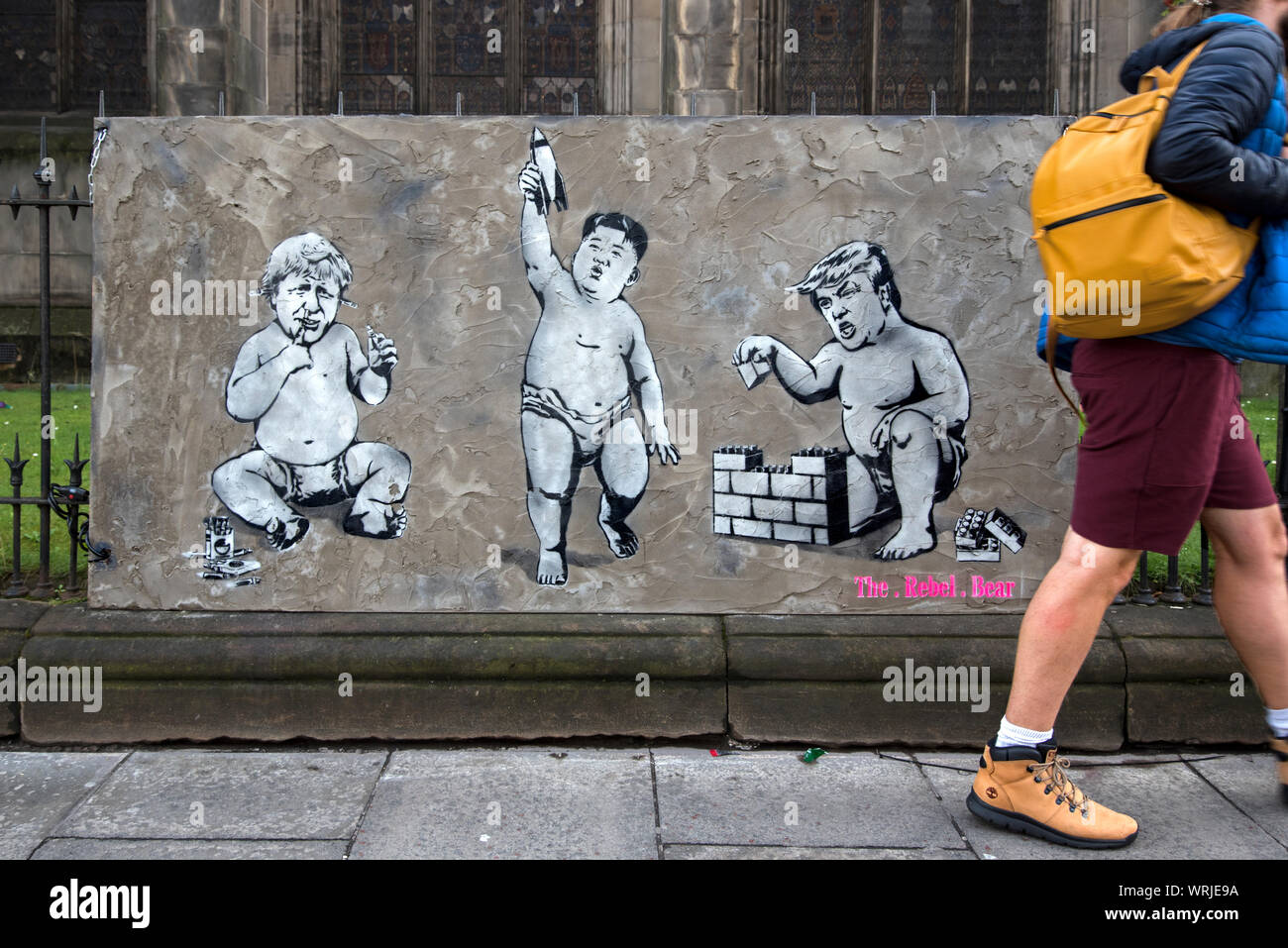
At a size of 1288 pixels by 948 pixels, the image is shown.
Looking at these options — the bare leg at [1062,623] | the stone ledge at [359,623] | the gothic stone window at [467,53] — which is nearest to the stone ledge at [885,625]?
the stone ledge at [359,623]

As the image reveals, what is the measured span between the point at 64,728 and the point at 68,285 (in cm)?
1061

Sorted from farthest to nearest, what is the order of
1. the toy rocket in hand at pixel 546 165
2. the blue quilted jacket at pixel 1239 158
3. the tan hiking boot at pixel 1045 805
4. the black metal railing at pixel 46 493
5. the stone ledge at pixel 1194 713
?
the black metal railing at pixel 46 493 < the toy rocket in hand at pixel 546 165 < the stone ledge at pixel 1194 713 < the tan hiking boot at pixel 1045 805 < the blue quilted jacket at pixel 1239 158

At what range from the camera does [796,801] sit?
3008mm

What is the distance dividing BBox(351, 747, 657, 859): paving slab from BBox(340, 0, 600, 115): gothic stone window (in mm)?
10554

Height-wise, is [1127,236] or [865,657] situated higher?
[1127,236]

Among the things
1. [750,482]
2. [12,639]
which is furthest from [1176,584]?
[12,639]

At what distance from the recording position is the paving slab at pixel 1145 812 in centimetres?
271

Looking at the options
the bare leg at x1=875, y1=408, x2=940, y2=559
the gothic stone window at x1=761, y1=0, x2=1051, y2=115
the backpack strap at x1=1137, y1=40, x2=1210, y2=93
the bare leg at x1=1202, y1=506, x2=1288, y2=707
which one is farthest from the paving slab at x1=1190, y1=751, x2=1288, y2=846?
the gothic stone window at x1=761, y1=0, x2=1051, y2=115

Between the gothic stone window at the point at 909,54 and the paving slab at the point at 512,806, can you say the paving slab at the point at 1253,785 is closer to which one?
the paving slab at the point at 512,806

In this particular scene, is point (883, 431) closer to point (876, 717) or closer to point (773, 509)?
point (773, 509)

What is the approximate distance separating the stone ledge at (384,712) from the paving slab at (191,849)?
638mm

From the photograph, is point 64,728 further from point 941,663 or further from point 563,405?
point 941,663

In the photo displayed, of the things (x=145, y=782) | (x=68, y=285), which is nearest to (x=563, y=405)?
(x=145, y=782)

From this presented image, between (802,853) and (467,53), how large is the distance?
11788mm
